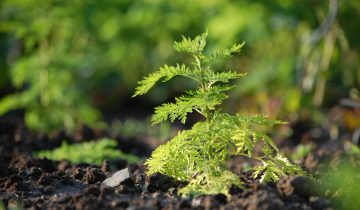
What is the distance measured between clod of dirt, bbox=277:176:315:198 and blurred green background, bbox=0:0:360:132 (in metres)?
2.98

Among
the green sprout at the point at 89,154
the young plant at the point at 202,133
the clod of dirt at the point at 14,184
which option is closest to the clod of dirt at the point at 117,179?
the young plant at the point at 202,133

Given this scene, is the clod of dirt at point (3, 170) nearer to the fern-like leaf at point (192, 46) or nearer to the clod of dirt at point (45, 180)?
the clod of dirt at point (45, 180)

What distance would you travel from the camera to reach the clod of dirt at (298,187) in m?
3.01

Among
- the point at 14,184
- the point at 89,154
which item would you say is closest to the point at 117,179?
the point at 14,184

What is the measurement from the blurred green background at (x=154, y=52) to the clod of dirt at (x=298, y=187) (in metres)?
2.98

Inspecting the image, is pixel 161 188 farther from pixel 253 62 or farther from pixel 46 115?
pixel 253 62

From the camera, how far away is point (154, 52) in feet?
33.1

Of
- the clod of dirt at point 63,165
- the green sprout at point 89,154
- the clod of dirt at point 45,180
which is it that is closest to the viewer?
the clod of dirt at point 45,180

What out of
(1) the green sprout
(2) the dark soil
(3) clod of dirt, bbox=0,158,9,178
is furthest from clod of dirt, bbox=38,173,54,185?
(1) the green sprout

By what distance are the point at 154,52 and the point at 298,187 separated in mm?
7235

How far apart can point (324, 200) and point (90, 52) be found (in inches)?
256

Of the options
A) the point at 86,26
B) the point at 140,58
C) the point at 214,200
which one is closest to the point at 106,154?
the point at 214,200

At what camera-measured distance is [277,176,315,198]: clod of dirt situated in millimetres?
3014

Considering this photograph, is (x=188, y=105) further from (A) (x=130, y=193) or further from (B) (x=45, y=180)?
(B) (x=45, y=180)
